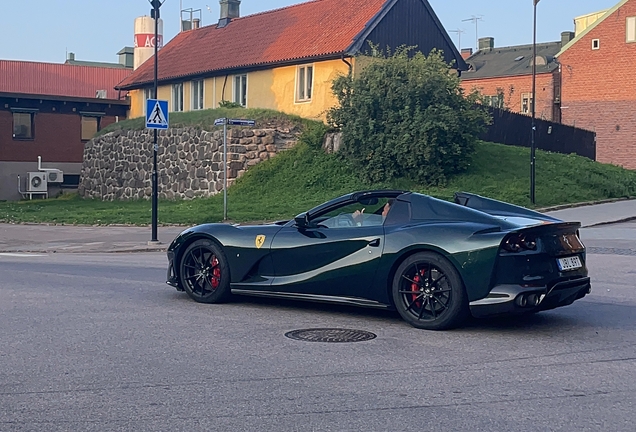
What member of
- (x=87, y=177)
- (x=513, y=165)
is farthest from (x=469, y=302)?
(x=87, y=177)

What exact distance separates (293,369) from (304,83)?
95.5 ft

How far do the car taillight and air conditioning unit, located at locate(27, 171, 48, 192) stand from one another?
35980 mm

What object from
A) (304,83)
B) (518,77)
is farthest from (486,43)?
(304,83)

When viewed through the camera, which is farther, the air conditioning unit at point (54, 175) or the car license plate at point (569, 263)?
the air conditioning unit at point (54, 175)

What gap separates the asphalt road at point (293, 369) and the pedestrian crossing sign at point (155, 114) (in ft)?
28.8

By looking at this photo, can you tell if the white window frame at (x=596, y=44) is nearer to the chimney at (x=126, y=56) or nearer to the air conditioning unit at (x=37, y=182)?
the air conditioning unit at (x=37, y=182)

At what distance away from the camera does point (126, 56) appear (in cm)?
7919

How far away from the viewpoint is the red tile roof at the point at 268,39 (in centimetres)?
3466

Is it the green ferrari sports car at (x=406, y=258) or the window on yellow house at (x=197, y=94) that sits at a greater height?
the window on yellow house at (x=197, y=94)

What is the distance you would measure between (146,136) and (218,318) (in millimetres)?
28066

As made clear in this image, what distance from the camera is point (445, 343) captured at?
25.2 feet

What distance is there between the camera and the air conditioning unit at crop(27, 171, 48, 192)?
133 feet

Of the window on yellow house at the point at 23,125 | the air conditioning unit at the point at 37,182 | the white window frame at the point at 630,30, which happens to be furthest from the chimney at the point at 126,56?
the white window frame at the point at 630,30

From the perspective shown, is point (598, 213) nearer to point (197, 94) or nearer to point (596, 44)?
point (197, 94)
